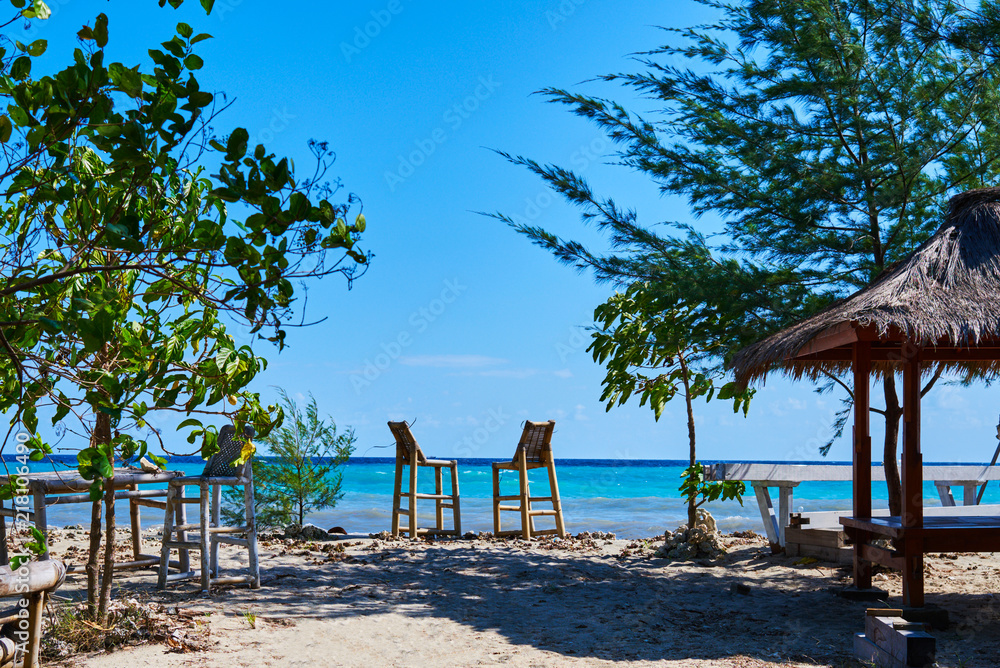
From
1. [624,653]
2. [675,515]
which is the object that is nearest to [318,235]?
[624,653]

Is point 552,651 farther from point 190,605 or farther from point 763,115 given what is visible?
point 763,115

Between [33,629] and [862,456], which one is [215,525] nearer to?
[33,629]

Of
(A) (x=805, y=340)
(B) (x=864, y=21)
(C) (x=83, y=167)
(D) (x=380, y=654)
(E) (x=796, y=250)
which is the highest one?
(B) (x=864, y=21)

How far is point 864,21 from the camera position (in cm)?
762

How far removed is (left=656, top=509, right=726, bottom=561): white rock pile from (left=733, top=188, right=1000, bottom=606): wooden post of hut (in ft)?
6.20

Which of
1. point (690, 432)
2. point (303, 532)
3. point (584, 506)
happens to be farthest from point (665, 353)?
point (584, 506)

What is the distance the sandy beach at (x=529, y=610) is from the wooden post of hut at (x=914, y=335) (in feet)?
1.69

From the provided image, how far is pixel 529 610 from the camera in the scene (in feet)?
18.6

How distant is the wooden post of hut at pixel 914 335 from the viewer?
16.4ft

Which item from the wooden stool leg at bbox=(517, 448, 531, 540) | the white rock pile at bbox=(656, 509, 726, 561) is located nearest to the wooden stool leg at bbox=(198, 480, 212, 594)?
the white rock pile at bbox=(656, 509, 726, 561)

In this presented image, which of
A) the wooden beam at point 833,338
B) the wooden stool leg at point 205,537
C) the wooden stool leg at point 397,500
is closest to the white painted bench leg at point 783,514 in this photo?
the wooden beam at point 833,338

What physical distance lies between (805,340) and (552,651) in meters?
2.67

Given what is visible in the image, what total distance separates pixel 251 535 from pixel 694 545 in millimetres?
4298

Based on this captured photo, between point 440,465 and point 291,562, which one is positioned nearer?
point 291,562
